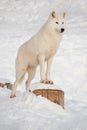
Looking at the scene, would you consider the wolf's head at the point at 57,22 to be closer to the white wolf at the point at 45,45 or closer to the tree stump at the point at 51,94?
the white wolf at the point at 45,45

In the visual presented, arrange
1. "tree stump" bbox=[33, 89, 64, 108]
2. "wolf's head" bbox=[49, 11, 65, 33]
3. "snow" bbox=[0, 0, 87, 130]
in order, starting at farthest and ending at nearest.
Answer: "wolf's head" bbox=[49, 11, 65, 33]
"tree stump" bbox=[33, 89, 64, 108]
"snow" bbox=[0, 0, 87, 130]

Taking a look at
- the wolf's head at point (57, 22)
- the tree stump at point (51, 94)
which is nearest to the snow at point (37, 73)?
the tree stump at point (51, 94)

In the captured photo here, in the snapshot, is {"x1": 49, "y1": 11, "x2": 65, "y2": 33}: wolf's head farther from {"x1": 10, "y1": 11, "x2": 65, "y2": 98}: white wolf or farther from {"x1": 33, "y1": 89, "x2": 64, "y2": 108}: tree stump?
{"x1": 33, "y1": 89, "x2": 64, "y2": 108}: tree stump

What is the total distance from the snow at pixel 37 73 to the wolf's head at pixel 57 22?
1.15m

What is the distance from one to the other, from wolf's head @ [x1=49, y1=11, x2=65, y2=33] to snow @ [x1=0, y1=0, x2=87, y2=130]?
3.78 ft

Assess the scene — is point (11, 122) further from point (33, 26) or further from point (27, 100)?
point (33, 26)

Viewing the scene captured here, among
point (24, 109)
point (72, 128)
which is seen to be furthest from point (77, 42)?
point (72, 128)

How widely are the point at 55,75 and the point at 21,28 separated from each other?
7.62 meters

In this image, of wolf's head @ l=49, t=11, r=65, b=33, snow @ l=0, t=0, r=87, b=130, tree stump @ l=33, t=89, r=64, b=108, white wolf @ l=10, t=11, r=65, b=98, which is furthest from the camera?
white wolf @ l=10, t=11, r=65, b=98

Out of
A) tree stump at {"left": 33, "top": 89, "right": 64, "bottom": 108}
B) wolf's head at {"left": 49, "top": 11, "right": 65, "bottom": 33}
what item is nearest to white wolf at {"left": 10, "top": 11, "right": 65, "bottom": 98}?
wolf's head at {"left": 49, "top": 11, "right": 65, "bottom": 33}

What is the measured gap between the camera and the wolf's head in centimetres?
813

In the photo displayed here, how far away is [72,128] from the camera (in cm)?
588

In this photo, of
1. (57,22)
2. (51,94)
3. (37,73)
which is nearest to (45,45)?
(57,22)

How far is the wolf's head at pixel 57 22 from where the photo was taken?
8133 millimetres
